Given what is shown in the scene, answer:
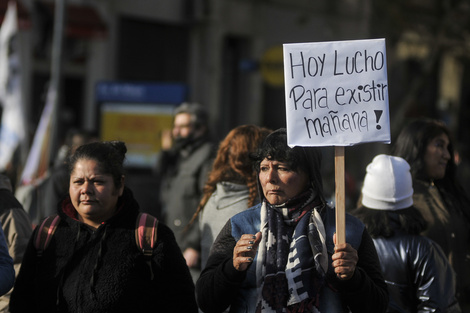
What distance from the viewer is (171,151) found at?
7.59 meters

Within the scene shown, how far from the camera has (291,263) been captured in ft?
10.4

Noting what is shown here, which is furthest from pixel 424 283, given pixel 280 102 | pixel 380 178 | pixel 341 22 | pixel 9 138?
pixel 341 22

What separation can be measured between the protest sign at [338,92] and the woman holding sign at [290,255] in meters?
0.15

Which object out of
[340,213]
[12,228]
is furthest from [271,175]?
[12,228]

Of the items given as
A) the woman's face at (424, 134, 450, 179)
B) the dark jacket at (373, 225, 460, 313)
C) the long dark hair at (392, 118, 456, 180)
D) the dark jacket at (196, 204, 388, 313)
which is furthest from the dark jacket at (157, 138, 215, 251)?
the dark jacket at (196, 204, 388, 313)

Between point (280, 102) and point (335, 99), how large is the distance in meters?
17.8

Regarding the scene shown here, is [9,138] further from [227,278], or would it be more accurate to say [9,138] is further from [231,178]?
[227,278]

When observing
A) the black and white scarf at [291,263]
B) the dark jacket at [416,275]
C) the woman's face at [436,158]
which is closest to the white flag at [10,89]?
the woman's face at [436,158]

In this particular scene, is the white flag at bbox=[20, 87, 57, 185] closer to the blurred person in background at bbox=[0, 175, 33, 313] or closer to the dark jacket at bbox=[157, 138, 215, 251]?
the dark jacket at bbox=[157, 138, 215, 251]

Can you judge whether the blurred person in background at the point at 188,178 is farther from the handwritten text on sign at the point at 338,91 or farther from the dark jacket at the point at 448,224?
the handwritten text on sign at the point at 338,91

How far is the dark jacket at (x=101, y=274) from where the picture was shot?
348 centimetres

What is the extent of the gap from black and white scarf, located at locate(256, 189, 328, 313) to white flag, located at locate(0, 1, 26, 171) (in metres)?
4.48

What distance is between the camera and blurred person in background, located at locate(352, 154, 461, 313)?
3869mm

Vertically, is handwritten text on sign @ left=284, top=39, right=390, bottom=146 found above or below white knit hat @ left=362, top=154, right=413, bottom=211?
above
